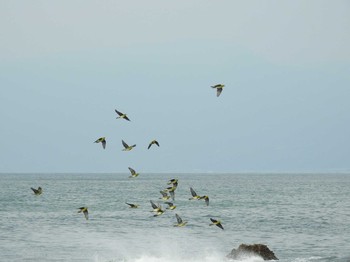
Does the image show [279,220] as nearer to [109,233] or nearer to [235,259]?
[109,233]

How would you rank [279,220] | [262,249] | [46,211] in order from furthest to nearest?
1. [46,211]
2. [279,220]
3. [262,249]

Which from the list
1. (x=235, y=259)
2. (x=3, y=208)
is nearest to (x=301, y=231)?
(x=235, y=259)

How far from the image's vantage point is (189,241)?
168 ft

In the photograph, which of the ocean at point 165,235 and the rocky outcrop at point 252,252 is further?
the ocean at point 165,235

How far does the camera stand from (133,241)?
50906 mm

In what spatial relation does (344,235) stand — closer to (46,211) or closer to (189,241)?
(189,241)

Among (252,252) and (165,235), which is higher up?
(252,252)

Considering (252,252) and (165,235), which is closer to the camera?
(252,252)

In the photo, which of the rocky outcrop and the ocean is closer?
the rocky outcrop

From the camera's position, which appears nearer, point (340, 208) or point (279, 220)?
point (279, 220)

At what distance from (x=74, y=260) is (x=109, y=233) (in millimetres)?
14965

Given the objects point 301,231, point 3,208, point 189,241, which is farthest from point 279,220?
A: point 3,208

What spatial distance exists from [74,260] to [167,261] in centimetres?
559

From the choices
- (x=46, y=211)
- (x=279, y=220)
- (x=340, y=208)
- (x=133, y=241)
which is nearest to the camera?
(x=133, y=241)
